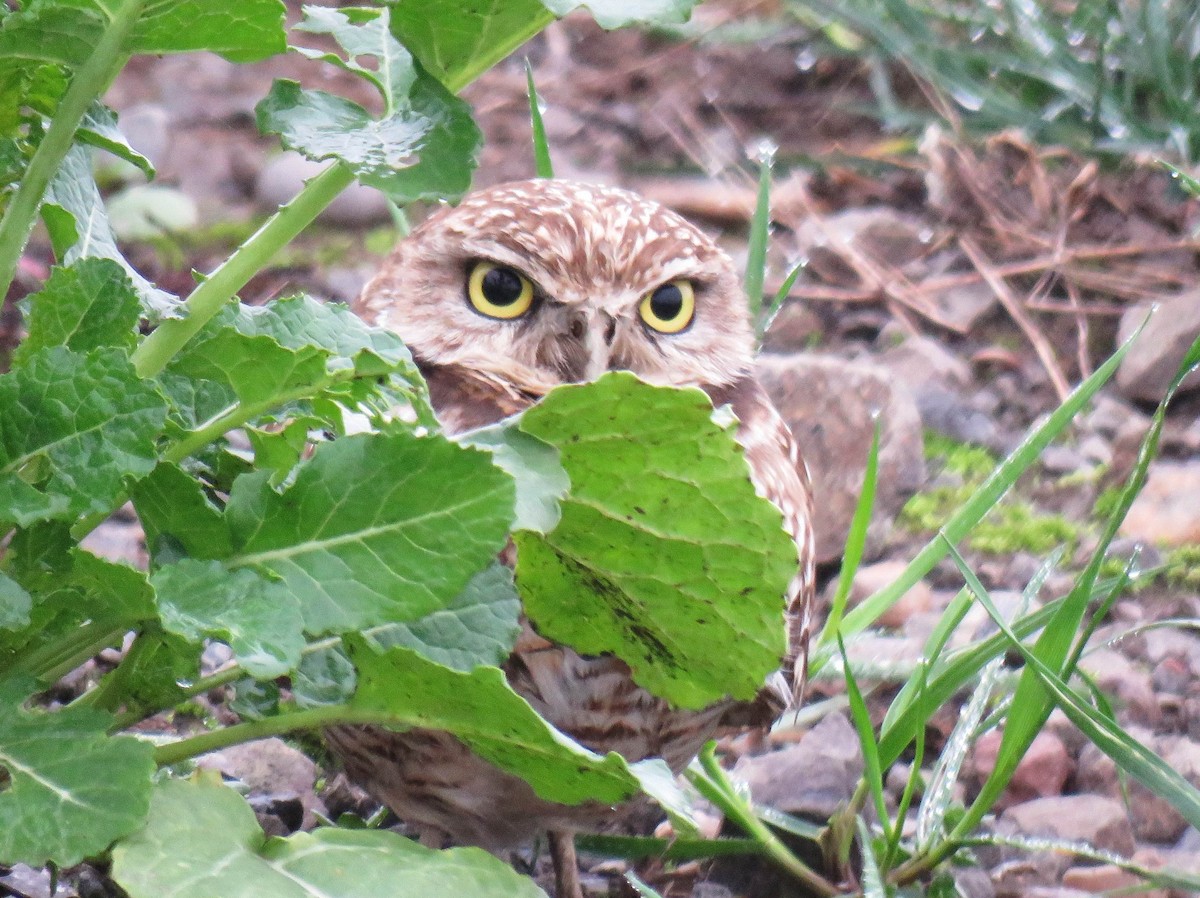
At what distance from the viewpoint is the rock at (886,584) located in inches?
133

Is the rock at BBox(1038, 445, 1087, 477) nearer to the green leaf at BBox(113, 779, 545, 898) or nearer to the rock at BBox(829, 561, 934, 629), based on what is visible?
the rock at BBox(829, 561, 934, 629)

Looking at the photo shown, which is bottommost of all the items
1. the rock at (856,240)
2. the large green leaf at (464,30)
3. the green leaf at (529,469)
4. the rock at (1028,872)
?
the rock at (1028,872)

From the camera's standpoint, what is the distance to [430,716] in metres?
1.76

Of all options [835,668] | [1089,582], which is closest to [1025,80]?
[835,668]

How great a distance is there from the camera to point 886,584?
3373 mm

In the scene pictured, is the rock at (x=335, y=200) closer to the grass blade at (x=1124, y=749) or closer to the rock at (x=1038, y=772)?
the rock at (x=1038, y=772)

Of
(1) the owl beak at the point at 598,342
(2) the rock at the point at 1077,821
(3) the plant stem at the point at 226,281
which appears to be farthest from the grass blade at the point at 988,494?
(3) the plant stem at the point at 226,281

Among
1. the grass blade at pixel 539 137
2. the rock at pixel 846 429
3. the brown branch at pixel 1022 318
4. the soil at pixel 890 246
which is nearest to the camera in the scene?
the soil at pixel 890 246

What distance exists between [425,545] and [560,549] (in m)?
0.26

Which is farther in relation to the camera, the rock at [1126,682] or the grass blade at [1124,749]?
the rock at [1126,682]

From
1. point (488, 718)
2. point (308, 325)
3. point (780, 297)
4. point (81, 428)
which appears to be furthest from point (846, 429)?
point (81, 428)

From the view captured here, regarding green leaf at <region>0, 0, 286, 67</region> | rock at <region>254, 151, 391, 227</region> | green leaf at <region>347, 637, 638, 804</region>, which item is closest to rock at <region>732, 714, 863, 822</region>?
green leaf at <region>347, 637, 638, 804</region>

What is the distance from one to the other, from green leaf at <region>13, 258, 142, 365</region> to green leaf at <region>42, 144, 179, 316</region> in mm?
73

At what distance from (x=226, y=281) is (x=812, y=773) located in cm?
159
